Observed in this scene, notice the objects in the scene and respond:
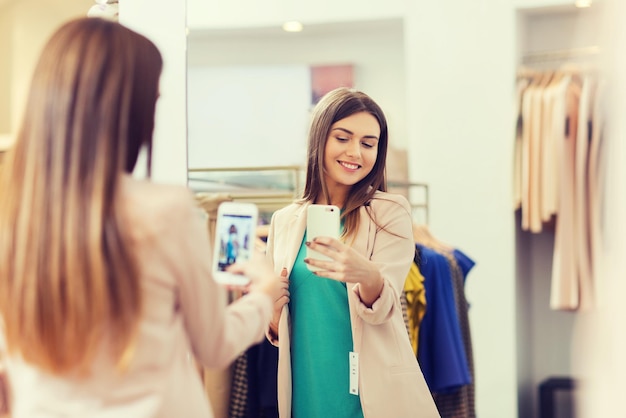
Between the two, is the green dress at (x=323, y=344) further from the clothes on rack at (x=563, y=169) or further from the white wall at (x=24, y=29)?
the white wall at (x=24, y=29)

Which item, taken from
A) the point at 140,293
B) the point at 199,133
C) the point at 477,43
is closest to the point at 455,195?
the point at 477,43

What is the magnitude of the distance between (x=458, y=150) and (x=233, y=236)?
649 mm

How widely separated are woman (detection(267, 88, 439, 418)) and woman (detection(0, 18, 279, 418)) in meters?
0.57

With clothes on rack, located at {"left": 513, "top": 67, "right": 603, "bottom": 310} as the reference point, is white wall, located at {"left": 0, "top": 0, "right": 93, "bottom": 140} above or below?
above

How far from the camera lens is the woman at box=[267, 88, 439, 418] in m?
1.56

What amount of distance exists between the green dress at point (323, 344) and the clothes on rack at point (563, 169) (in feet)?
1.92

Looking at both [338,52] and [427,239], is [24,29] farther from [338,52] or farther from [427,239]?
[427,239]

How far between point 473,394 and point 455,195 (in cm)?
51

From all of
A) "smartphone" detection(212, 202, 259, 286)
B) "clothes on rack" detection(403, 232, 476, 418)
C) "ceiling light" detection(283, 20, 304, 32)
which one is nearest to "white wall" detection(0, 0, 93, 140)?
"ceiling light" detection(283, 20, 304, 32)

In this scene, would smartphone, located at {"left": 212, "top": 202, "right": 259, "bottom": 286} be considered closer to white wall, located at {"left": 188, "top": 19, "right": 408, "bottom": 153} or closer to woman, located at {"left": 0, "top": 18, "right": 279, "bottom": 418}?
white wall, located at {"left": 188, "top": 19, "right": 408, "bottom": 153}

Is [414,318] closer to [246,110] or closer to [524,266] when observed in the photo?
[524,266]

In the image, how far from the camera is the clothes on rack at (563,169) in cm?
185

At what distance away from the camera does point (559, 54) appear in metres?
1.86

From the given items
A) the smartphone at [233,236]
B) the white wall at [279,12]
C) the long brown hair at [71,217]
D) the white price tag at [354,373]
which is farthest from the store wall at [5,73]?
the long brown hair at [71,217]
